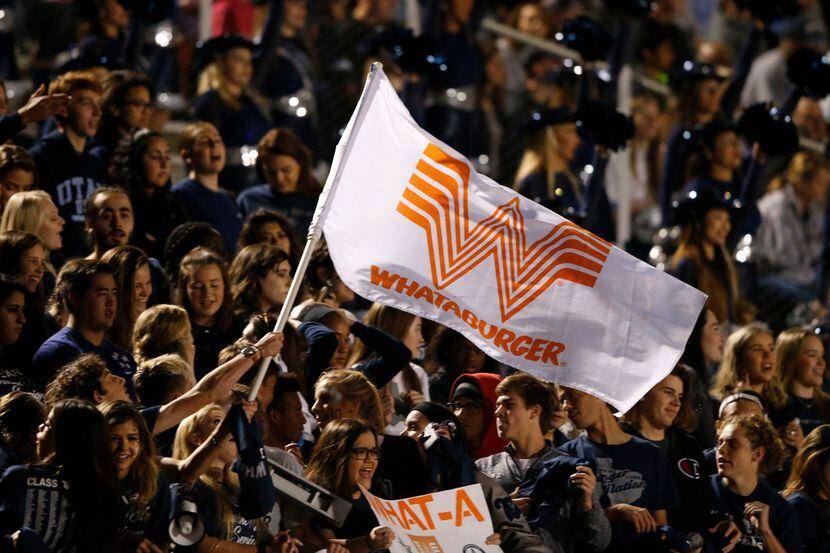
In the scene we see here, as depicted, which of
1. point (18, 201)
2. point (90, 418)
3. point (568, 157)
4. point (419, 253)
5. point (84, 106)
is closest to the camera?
point (90, 418)

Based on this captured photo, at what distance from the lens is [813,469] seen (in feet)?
26.8

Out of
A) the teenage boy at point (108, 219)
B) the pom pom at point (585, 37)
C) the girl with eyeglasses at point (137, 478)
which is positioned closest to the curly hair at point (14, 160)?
the teenage boy at point (108, 219)

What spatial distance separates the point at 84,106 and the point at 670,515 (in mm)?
3454

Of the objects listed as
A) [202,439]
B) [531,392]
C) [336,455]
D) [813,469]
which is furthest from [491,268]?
[813,469]

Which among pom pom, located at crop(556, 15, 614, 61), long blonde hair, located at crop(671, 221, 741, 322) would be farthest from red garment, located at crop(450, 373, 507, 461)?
pom pom, located at crop(556, 15, 614, 61)

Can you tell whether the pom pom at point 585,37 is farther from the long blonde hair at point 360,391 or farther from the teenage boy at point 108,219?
the long blonde hair at point 360,391

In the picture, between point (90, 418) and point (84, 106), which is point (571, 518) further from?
point (84, 106)

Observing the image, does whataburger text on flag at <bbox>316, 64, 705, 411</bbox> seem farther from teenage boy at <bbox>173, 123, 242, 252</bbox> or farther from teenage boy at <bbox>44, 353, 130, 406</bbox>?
teenage boy at <bbox>173, 123, 242, 252</bbox>

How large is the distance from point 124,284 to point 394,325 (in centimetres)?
129

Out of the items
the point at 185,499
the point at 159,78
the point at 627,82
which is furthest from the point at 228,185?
the point at 185,499

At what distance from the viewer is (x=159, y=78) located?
1209 cm

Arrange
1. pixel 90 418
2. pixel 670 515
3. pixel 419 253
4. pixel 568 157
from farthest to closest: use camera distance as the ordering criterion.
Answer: pixel 568 157 → pixel 670 515 → pixel 419 253 → pixel 90 418

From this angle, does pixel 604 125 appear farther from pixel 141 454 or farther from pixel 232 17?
pixel 141 454

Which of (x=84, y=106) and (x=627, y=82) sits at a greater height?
(x=627, y=82)
